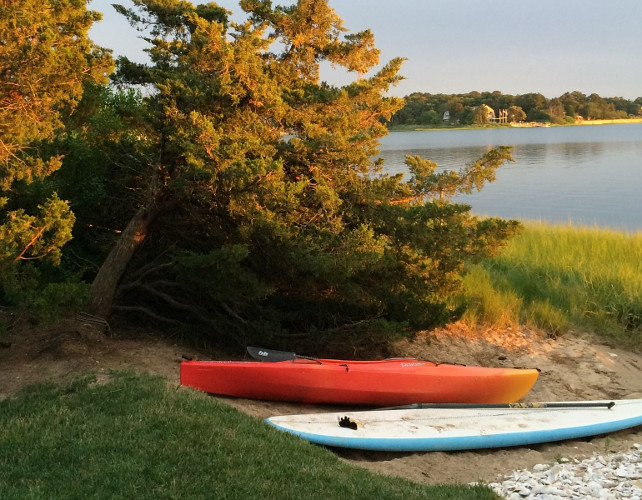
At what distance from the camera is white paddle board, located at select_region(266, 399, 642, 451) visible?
5.76 m

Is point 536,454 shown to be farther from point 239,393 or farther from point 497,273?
point 497,273

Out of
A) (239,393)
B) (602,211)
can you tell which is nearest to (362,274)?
(239,393)

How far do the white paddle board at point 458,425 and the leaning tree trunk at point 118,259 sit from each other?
293 cm

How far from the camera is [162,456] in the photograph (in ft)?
13.6

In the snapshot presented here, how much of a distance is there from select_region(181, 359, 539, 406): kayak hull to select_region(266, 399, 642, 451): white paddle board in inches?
15.0

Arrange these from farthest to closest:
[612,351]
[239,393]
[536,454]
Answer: [612,351], [239,393], [536,454]

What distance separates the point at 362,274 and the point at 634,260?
285 inches

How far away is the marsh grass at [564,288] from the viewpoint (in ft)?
32.9

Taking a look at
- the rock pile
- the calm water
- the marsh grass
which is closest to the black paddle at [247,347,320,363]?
the rock pile

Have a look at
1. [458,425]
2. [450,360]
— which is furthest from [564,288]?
[458,425]

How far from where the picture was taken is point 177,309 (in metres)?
8.45

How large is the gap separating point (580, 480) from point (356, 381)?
2.49 m

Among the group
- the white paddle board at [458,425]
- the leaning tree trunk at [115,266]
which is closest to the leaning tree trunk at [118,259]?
the leaning tree trunk at [115,266]

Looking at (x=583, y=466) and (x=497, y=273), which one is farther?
(x=497, y=273)
